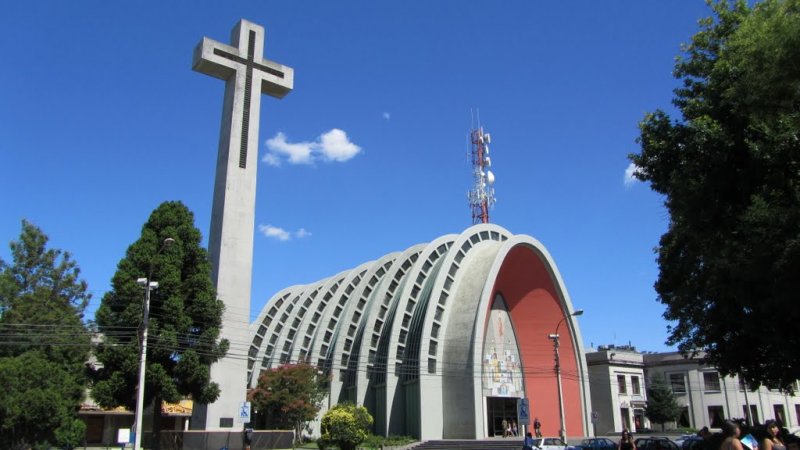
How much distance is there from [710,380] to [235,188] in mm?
49726

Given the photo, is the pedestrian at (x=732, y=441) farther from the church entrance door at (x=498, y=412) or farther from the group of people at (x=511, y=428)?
the church entrance door at (x=498, y=412)

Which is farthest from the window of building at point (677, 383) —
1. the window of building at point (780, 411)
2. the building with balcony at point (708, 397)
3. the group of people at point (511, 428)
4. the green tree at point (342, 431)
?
the green tree at point (342, 431)

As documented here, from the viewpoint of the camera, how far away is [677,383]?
6128 cm

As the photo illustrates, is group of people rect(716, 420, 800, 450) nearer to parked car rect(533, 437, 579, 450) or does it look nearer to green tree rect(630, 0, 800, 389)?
green tree rect(630, 0, 800, 389)

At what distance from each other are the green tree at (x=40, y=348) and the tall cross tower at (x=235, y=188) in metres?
6.87

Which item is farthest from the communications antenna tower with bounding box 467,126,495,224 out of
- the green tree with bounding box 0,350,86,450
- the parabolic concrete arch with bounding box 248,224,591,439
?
the green tree with bounding box 0,350,86,450

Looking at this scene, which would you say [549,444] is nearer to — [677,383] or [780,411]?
[677,383]

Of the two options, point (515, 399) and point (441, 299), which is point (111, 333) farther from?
point (515, 399)

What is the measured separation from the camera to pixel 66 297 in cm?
4084

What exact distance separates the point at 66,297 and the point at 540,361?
35.9m

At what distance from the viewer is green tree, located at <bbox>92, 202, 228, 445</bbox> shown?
81.0 feet

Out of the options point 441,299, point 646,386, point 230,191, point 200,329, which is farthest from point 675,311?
point 646,386

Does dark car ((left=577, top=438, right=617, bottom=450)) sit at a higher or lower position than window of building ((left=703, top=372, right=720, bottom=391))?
lower

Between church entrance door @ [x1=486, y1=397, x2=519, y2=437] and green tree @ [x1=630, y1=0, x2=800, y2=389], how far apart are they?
2829cm
